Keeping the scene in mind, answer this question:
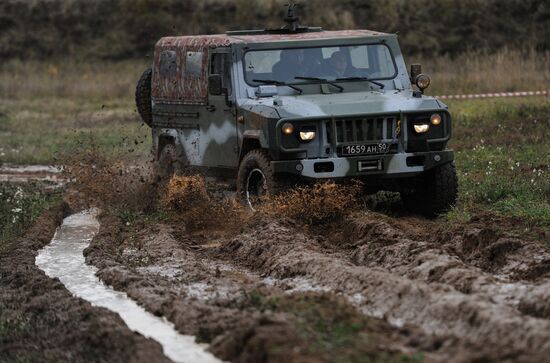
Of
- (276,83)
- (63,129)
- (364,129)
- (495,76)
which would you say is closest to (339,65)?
(276,83)

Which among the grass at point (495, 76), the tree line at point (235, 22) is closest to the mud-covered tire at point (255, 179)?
the grass at point (495, 76)

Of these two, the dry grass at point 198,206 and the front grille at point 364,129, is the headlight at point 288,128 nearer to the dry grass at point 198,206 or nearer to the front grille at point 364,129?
the front grille at point 364,129

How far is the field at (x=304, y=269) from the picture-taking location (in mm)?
7145

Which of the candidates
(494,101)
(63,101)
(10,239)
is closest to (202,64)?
(10,239)

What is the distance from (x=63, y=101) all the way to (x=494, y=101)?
14036 millimetres

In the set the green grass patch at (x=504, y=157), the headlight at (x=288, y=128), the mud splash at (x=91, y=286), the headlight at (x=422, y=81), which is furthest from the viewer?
the headlight at (x=422, y=81)

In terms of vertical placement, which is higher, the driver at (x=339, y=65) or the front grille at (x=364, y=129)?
the driver at (x=339, y=65)

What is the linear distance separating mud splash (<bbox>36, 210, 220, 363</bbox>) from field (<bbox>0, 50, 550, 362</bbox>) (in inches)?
4.4

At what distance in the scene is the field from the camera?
7145 mm

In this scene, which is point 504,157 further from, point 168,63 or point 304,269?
point 304,269

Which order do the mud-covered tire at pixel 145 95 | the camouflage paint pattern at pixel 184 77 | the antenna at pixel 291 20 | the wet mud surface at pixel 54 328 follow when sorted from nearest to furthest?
the wet mud surface at pixel 54 328
the camouflage paint pattern at pixel 184 77
the antenna at pixel 291 20
the mud-covered tire at pixel 145 95

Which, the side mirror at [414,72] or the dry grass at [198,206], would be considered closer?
the dry grass at [198,206]

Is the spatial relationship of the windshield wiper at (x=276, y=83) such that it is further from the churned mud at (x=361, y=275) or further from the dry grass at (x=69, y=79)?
the dry grass at (x=69, y=79)

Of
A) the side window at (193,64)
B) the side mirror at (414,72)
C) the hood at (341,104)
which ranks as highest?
the side window at (193,64)
